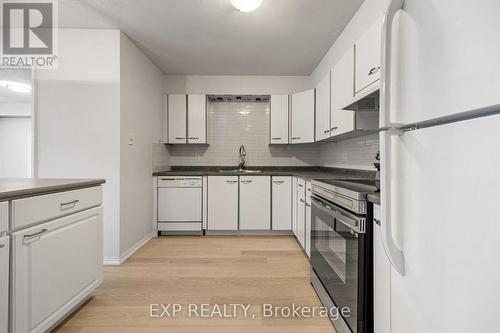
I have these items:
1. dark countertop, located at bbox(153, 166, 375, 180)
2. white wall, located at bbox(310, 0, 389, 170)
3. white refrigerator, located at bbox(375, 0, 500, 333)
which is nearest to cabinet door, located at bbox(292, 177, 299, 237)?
dark countertop, located at bbox(153, 166, 375, 180)

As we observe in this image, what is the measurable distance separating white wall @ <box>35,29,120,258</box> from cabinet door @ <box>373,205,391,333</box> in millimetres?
2404

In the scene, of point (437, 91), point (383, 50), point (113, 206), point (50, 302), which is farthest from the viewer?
point (113, 206)

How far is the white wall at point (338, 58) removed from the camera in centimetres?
210

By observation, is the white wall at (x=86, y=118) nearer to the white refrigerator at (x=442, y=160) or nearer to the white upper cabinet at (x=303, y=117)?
the white upper cabinet at (x=303, y=117)

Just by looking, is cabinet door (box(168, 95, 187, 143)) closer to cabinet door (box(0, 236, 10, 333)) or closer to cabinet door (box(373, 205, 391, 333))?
cabinet door (box(0, 236, 10, 333))

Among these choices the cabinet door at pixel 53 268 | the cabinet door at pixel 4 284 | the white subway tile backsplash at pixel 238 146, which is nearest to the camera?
the cabinet door at pixel 4 284

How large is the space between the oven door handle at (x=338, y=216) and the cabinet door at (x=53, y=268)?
5.30 feet

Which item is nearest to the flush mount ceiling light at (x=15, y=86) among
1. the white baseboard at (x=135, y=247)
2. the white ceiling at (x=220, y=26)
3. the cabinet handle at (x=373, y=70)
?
the white ceiling at (x=220, y=26)

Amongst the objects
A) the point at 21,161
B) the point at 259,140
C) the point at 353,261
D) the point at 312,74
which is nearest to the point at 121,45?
the point at 259,140

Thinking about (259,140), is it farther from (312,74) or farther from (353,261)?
(353,261)

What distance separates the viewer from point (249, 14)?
93.9 inches

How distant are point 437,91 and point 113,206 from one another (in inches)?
110

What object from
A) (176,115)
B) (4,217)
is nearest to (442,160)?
(4,217)

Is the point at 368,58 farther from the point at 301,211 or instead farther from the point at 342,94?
the point at 301,211
